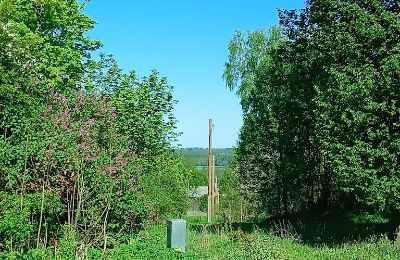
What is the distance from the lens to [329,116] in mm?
13125

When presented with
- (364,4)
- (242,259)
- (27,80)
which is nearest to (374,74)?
(364,4)

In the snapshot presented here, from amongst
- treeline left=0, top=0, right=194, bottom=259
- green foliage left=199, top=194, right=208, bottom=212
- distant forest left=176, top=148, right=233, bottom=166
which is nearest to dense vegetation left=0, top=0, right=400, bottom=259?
treeline left=0, top=0, right=194, bottom=259

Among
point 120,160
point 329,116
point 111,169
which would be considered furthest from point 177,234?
point 329,116

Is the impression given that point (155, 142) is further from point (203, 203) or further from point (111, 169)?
point (203, 203)

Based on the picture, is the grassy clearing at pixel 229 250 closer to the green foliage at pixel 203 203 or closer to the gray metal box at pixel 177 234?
the gray metal box at pixel 177 234

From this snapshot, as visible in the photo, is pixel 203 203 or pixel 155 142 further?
pixel 203 203

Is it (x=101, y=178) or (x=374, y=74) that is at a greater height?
(x=374, y=74)

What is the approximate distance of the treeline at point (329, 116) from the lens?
481 inches

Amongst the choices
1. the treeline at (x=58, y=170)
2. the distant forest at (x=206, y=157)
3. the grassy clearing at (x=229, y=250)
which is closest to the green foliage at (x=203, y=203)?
the distant forest at (x=206, y=157)

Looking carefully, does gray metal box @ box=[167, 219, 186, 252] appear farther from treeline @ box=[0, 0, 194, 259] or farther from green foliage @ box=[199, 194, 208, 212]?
green foliage @ box=[199, 194, 208, 212]

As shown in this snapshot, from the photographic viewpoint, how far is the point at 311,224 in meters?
18.1

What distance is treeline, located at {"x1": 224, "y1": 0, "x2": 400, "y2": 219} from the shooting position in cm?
1222

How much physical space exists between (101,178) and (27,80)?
106 inches

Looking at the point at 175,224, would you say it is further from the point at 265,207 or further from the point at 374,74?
the point at 265,207
